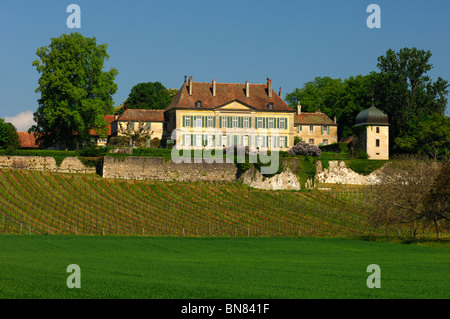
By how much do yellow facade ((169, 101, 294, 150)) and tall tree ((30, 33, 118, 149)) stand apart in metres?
10.9

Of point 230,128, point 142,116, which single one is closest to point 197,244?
point 230,128

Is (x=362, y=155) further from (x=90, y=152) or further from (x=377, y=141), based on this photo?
(x=90, y=152)

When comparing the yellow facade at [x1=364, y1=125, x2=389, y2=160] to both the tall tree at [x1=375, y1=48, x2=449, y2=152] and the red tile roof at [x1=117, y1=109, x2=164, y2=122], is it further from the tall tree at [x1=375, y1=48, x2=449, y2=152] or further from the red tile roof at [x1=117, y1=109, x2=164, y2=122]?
the red tile roof at [x1=117, y1=109, x2=164, y2=122]

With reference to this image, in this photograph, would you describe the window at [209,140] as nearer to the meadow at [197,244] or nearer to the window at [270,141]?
the window at [270,141]

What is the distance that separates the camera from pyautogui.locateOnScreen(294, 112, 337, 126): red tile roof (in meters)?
84.4

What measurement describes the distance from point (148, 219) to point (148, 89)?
59240mm

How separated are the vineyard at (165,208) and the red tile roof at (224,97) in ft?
52.4

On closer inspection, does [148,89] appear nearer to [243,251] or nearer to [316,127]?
[316,127]

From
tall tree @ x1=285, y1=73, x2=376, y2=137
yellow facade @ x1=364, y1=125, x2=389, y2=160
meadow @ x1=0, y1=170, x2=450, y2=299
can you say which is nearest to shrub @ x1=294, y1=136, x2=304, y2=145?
tall tree @ x1=285, y1=73, x2=376, y2=137

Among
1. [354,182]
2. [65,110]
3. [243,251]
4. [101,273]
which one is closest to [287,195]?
[354,182]

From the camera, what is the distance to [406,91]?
74.9 metres

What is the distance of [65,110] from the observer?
63406 mm

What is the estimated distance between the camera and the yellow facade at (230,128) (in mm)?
75000
